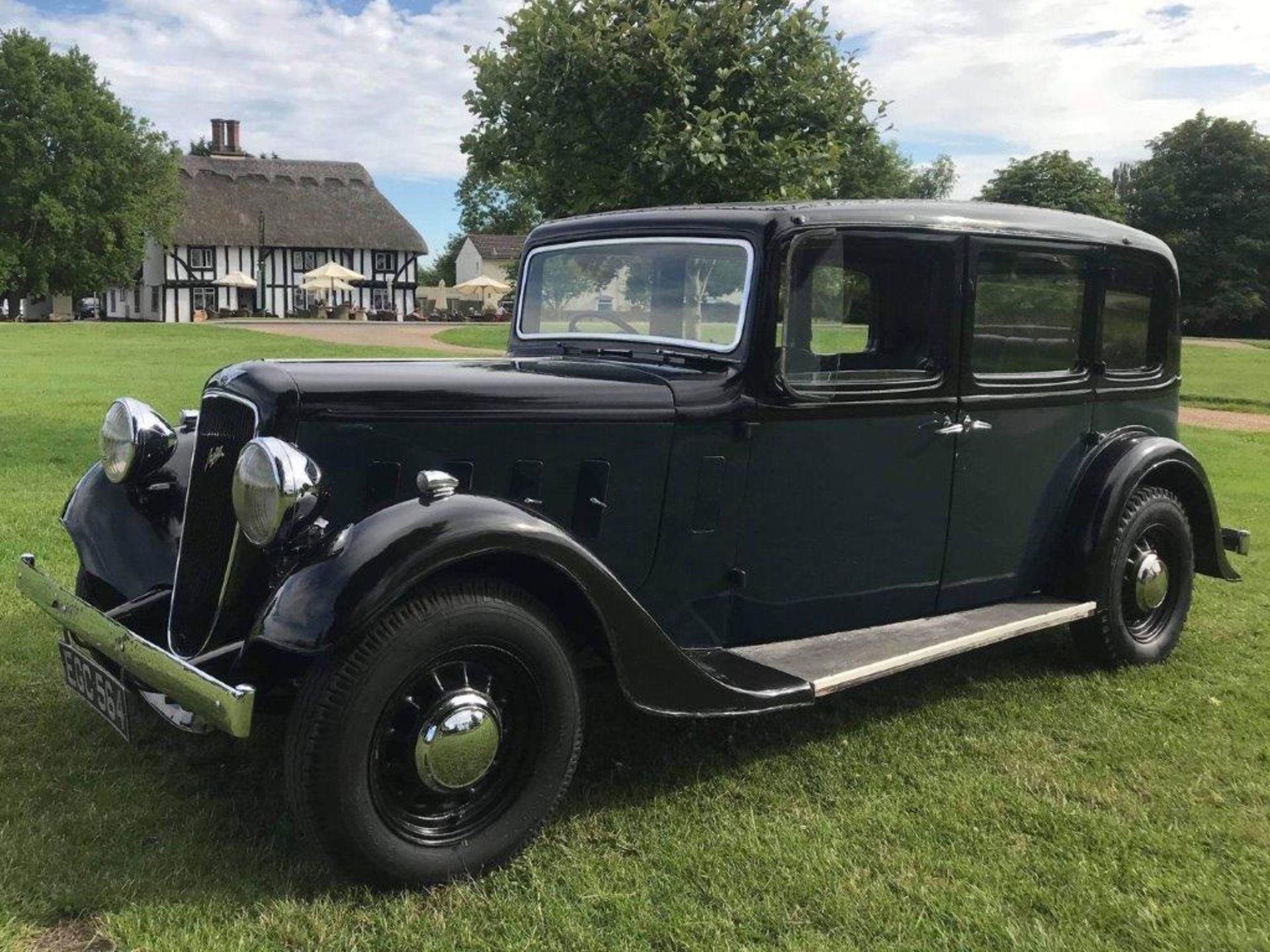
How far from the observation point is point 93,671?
298 cm

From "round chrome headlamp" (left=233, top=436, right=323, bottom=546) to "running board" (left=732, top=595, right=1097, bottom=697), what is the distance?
1.50 m

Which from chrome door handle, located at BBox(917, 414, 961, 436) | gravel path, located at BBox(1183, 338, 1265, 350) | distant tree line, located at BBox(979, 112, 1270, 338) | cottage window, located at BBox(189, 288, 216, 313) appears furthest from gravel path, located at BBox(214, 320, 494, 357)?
distant tree line, located at BBox(979, 112, 1270, 338)

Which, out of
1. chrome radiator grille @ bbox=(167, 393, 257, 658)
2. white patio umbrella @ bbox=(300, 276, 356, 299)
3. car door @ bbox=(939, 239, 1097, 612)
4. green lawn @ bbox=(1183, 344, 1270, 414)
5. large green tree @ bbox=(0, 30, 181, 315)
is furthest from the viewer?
white patio umbrella @ bbox=(300, 276, 356, 299)

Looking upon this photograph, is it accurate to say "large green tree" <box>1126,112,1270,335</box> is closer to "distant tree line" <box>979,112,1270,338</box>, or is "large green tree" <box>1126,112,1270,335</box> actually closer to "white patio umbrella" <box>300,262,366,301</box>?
"distant tree line" <box>979,112,1270,338</box>

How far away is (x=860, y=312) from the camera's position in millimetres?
3900

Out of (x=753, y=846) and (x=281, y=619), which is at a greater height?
(x=281, y=619)

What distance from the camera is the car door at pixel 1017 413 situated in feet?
13.0

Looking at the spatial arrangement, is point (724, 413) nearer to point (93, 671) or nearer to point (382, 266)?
point (93, 671)

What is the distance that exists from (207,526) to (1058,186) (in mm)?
52872

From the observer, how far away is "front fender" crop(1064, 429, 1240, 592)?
4301 millimetres

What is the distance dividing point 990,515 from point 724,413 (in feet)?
4.53

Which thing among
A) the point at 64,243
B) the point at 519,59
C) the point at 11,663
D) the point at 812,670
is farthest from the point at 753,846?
the point at 64,243

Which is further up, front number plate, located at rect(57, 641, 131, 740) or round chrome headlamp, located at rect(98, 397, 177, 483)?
round chrome headlamp, located at rect(98, 397, 177, 483)

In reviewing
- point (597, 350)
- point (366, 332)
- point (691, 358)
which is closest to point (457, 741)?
point (691, 358)
